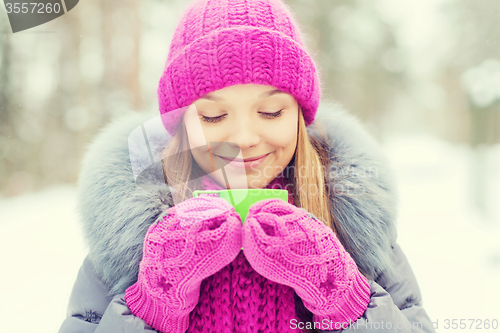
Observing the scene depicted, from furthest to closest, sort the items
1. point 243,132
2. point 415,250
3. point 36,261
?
1. point 415,250
2. point 36,261
3. point 243,132

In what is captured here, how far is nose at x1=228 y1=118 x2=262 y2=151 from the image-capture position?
86cm

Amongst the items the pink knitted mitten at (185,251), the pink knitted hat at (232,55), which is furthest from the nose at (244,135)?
the pink knitted mitten at (185,251)

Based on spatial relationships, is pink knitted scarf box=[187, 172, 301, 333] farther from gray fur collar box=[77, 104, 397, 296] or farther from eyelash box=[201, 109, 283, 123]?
eyelash box=[201, 109, 283, 123]

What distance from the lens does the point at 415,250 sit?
3.14 meters

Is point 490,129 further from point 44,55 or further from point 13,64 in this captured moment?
point 13,64

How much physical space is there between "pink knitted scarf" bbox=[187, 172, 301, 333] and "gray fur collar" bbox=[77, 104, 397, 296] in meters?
0.26

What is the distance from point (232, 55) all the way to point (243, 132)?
0.23 meters

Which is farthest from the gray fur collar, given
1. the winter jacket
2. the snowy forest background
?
the snowy forest background

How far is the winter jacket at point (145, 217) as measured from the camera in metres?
0.90

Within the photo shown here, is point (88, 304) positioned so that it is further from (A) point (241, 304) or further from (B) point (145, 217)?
(A) point (241, 304)

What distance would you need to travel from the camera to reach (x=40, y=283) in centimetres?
245

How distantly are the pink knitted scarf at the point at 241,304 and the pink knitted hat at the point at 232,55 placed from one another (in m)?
0.54

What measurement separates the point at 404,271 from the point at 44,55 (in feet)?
16.2

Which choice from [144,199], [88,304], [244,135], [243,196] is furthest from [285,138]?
[88,304]
